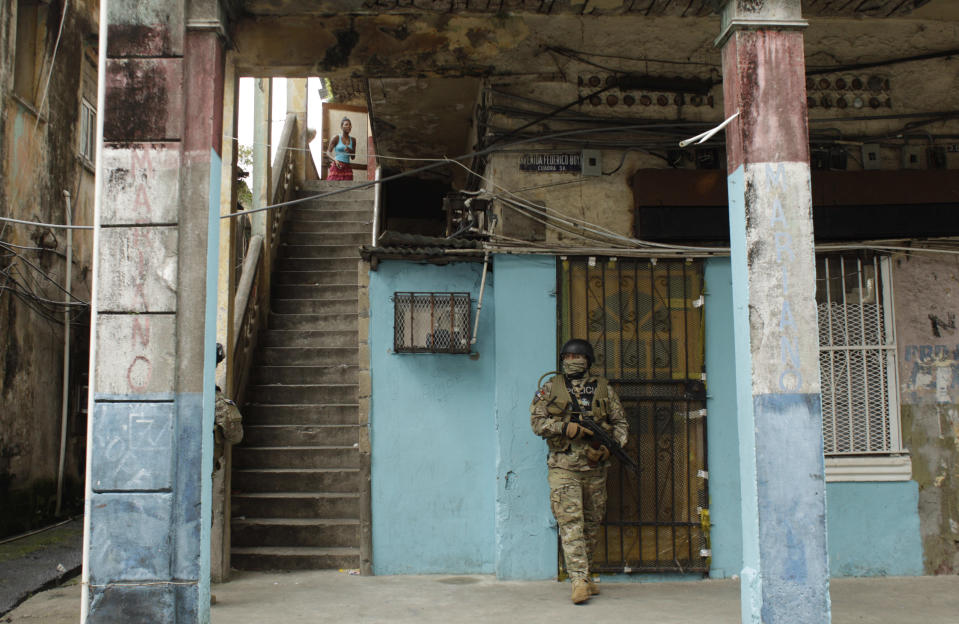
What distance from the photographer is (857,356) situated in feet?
23.3

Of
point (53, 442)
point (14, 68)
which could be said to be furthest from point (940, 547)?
point (14, 68)

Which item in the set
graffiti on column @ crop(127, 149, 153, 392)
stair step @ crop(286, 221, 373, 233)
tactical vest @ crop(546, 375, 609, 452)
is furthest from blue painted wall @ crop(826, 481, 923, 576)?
stair step @ crop(286, 221, 373, 233)

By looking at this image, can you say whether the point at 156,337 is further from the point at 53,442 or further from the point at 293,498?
the point at 53,442

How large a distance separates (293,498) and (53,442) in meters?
4.19

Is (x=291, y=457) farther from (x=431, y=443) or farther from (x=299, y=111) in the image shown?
(x=299, y=111)

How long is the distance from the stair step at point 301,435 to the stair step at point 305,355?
40.8 inches

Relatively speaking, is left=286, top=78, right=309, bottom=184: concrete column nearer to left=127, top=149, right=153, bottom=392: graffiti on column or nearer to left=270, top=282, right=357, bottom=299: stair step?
left=270, top=282, right=357, bottom=299: stair step

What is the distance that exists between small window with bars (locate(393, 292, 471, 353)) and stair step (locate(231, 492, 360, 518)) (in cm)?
174

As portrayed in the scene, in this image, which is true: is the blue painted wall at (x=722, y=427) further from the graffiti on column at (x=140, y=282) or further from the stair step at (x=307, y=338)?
the graffiti on column at (x=140, y=282)

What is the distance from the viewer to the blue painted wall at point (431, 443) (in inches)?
273

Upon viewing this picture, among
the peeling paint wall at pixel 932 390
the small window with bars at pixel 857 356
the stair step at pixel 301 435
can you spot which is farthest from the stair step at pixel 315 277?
the peeling paint wall at pixel 932 390

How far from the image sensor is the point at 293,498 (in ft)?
25.1

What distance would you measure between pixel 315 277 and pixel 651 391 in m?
5.14

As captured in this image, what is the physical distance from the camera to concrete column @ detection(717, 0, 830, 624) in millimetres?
4523
